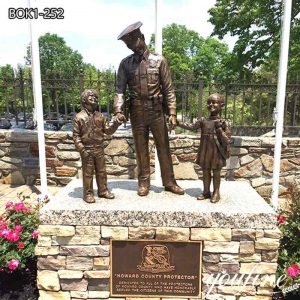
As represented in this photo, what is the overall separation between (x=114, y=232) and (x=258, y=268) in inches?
47.8

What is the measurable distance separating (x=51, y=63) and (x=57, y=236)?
86.8ft

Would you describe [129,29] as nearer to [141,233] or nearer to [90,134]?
[90,134]

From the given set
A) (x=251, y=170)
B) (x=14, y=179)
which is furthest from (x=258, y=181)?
(x=14, y=179)

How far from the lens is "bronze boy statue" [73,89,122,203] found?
286 centimetres

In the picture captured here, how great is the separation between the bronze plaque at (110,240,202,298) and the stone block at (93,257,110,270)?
0.04 metres

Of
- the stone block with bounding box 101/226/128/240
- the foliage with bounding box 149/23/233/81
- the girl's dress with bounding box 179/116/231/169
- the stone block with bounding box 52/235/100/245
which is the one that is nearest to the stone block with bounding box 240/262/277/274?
the girl's dress with bounding box 179/116/231/169

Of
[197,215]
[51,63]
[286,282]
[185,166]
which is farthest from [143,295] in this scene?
[51,63]

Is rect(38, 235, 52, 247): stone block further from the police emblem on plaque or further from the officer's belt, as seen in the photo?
the officer's belt

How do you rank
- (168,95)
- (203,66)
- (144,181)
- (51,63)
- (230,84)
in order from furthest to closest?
(203,66) < (51,63) < (230,84) < (144,181) < (168,95)

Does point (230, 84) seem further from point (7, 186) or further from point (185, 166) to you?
point (7, 186)

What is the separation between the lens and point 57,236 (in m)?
2.83

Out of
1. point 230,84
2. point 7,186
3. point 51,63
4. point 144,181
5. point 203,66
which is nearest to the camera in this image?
point 144,181

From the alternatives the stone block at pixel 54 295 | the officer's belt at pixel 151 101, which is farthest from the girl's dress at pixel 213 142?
the stone block at pixel 54 295

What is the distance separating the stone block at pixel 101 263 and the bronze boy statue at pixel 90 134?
0.48m
